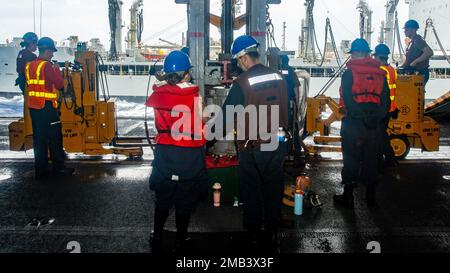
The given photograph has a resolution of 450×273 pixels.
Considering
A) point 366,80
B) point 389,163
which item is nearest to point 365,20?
point 389,163

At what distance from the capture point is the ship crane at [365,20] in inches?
1783

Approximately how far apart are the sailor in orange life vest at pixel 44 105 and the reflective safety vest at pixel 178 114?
3.54 m

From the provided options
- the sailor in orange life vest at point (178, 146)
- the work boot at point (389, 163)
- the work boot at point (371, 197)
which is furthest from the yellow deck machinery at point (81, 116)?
the work boot at point (389, 163)

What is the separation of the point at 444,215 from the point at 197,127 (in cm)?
332

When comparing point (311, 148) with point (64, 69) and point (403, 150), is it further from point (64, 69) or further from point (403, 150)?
point (64, 69)

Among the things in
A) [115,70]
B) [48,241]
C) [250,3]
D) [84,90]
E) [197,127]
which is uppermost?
[115,70]

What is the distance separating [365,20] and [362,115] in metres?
45.8

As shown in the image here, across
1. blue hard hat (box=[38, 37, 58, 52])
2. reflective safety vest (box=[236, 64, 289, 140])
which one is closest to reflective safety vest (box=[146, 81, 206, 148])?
reflective safety vest (box=[236, 64, 289, 140])

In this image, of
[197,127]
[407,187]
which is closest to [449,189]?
[407,187]

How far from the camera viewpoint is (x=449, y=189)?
615cm

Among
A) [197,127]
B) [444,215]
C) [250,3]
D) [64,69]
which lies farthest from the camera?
[64,69]

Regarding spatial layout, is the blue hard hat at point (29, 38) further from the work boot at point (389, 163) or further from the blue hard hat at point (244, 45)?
the work boot at point (389, 163)

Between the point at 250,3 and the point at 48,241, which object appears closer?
the point at 48,241

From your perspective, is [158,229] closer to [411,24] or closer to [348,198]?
[348,198]
